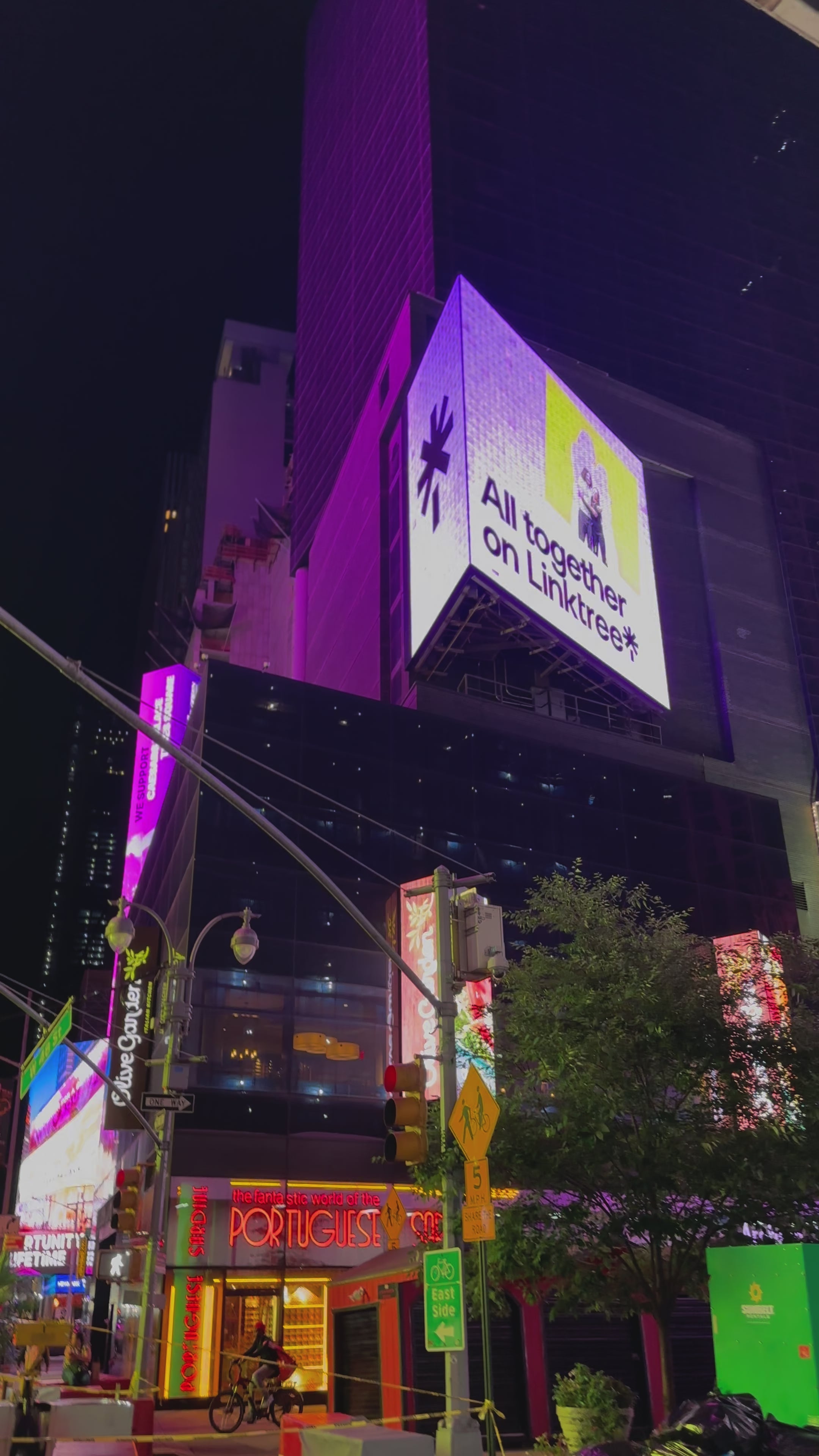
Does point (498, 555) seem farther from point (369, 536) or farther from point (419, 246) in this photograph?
point (419, 246)

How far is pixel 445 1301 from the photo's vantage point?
1234 centimetres

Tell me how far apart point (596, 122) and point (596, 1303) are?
84.0m

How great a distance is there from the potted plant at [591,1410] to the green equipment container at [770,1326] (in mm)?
3265

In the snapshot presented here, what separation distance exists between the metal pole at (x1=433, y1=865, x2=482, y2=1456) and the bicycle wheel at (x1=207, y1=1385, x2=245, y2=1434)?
11.5 m

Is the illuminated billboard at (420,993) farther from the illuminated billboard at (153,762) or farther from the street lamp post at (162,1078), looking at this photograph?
the street lamp post at (162,1078)

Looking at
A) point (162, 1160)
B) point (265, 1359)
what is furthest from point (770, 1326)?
point (265, 1359)

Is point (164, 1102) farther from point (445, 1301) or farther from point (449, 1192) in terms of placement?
point (445, 1301)

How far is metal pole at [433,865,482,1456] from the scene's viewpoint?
39.2 feet

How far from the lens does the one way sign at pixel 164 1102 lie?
20094 mm

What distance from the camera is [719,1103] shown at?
53.9 feet

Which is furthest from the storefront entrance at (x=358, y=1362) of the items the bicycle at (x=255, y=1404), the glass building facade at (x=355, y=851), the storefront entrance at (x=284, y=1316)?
the glass building facade at (x=355, y=851)

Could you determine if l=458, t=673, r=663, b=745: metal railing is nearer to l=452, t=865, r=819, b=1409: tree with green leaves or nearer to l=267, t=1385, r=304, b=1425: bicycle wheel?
l=267, t=1385, r=304, b=1425: bicycle wheel

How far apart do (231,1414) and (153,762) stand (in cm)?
3944

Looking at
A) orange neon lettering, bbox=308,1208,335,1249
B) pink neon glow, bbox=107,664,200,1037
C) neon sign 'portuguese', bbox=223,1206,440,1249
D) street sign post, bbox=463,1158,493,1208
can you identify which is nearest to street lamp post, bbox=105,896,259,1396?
street sign post, bbox=463,1158,493,1208
